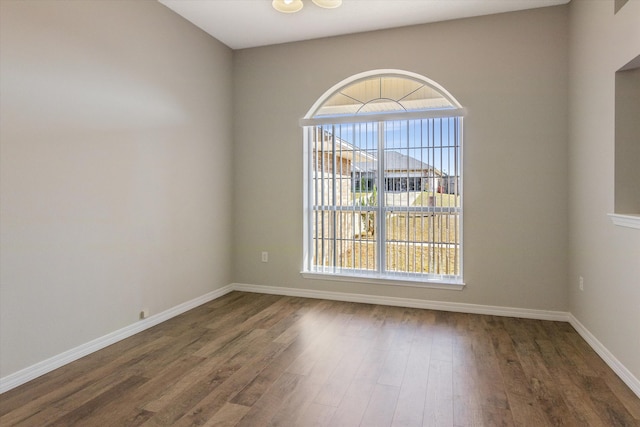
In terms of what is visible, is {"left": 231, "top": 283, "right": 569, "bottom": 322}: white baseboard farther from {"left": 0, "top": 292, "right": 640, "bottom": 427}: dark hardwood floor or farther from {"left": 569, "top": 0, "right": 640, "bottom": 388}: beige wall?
{"left": 569, "top": 0, "right": 640, "bottom": 388}: beige wall

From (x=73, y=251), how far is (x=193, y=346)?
3.58 ft

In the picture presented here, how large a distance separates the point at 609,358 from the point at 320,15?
3.60m

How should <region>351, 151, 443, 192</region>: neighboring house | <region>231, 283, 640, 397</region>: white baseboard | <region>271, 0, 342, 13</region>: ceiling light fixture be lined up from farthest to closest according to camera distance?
<region>351, 151, 443, 192</region>: neighboring house
<region>271, 0, 342, 13</region>: ceiling light fixture
<region>231, 283, 640, 397</region>: white baseboard

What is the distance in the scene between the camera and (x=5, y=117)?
2.24m

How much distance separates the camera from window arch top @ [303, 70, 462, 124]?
12.8 feet

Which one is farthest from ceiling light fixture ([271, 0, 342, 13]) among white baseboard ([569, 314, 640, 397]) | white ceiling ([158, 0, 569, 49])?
white baseboard ([569, 314, 640, 397])

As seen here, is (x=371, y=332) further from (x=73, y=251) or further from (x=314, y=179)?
(x=73, y=251)

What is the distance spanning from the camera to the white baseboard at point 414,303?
3.50m

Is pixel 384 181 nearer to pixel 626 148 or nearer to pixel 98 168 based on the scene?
pixel 626 148

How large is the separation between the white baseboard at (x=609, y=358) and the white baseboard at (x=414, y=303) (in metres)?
0.26

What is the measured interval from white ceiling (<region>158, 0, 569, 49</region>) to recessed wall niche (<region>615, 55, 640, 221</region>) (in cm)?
136

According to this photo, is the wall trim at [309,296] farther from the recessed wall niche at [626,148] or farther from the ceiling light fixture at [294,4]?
the ceiling light fixture at [294,4]

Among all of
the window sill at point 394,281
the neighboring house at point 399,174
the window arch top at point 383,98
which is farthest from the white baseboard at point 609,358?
the window arch top at point 383,98

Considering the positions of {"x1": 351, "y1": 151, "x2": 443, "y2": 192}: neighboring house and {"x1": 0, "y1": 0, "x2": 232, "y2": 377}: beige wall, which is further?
{"x1": 351, "y1": 151, "x2": 443, "y2": 192}: neighboring house
